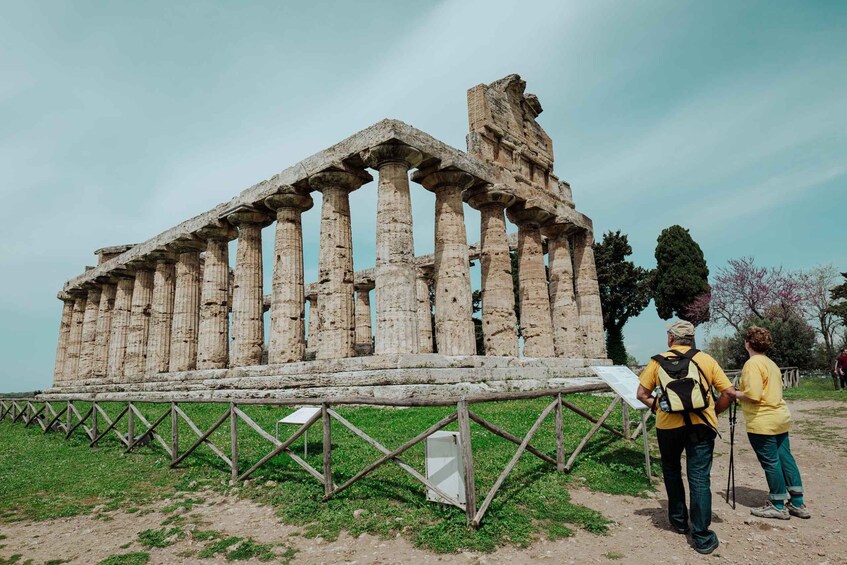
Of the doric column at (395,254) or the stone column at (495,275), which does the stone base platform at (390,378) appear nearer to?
the doric column at (395,254)

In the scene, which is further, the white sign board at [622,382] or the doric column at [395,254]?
the doric column at [395,254]

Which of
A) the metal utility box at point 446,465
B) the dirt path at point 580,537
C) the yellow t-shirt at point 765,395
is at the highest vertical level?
the yellow t-shirt at point 765,395

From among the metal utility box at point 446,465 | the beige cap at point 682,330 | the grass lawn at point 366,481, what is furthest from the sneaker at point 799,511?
the metal utility box at point 446,465

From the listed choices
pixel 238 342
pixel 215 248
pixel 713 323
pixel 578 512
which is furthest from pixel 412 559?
pixel 713 323

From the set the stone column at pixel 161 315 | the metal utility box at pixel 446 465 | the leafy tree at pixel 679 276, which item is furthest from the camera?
the leafy tree at pixel 679 276

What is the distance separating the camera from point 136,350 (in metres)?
26.0

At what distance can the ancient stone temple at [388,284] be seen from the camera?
48.4ft

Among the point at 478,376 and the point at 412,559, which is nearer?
the point at 412,559

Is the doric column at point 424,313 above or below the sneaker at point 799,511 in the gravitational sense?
above

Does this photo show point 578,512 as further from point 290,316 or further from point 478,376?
point 290,316

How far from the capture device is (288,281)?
18438 mm

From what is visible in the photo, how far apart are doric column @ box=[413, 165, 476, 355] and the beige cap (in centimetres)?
1040

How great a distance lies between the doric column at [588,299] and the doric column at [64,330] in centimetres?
3154

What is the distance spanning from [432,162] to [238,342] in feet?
33.0
